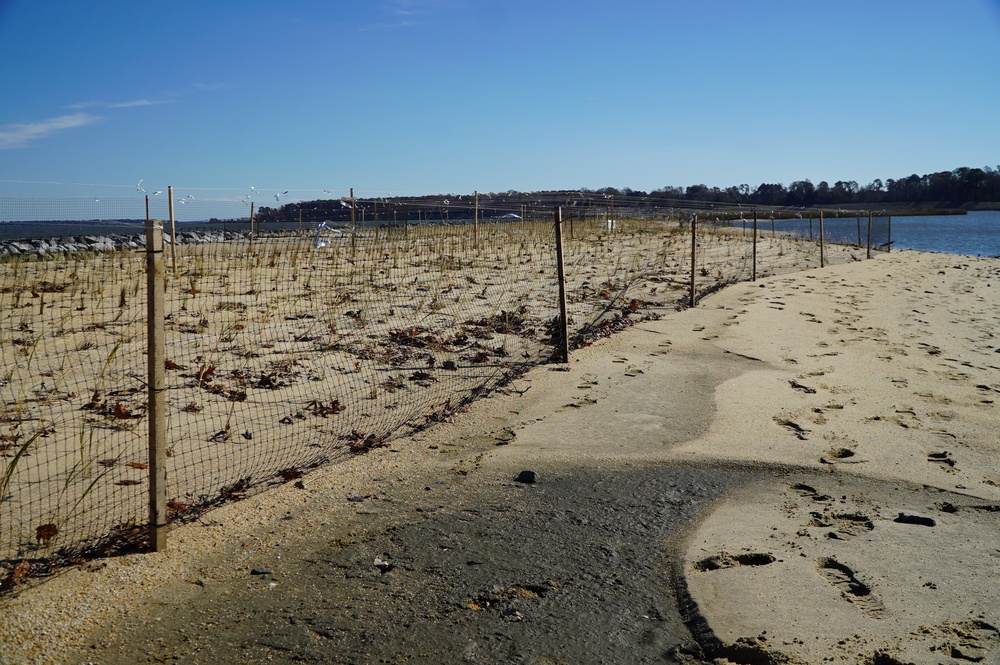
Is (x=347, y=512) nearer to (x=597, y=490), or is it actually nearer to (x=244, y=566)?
(x=244, y=566)

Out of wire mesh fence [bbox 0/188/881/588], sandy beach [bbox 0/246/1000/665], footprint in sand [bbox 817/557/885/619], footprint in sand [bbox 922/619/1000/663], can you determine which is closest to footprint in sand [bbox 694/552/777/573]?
sandy beach [bbox 0/246/1000/665]

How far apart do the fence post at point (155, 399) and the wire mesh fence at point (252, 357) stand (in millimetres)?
236

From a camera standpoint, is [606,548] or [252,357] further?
[252,357]

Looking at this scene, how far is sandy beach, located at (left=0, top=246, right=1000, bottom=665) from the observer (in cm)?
354

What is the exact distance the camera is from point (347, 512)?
5051 millimetres

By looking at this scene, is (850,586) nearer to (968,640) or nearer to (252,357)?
(968,640)

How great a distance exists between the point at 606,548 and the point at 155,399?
2.72 metres

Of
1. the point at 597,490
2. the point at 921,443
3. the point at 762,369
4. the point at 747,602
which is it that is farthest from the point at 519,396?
the point at 747,602

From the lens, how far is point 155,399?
4.41m

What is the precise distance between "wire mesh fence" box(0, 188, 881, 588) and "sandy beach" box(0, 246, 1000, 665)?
1.74 ft

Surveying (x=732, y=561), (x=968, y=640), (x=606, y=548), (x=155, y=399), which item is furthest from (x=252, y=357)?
(x=968, y=640)

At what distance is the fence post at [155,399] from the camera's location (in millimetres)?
4312

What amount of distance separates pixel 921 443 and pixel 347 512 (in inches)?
180

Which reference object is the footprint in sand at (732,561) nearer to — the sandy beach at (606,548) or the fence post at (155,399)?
the sandy beach at (606,548)
